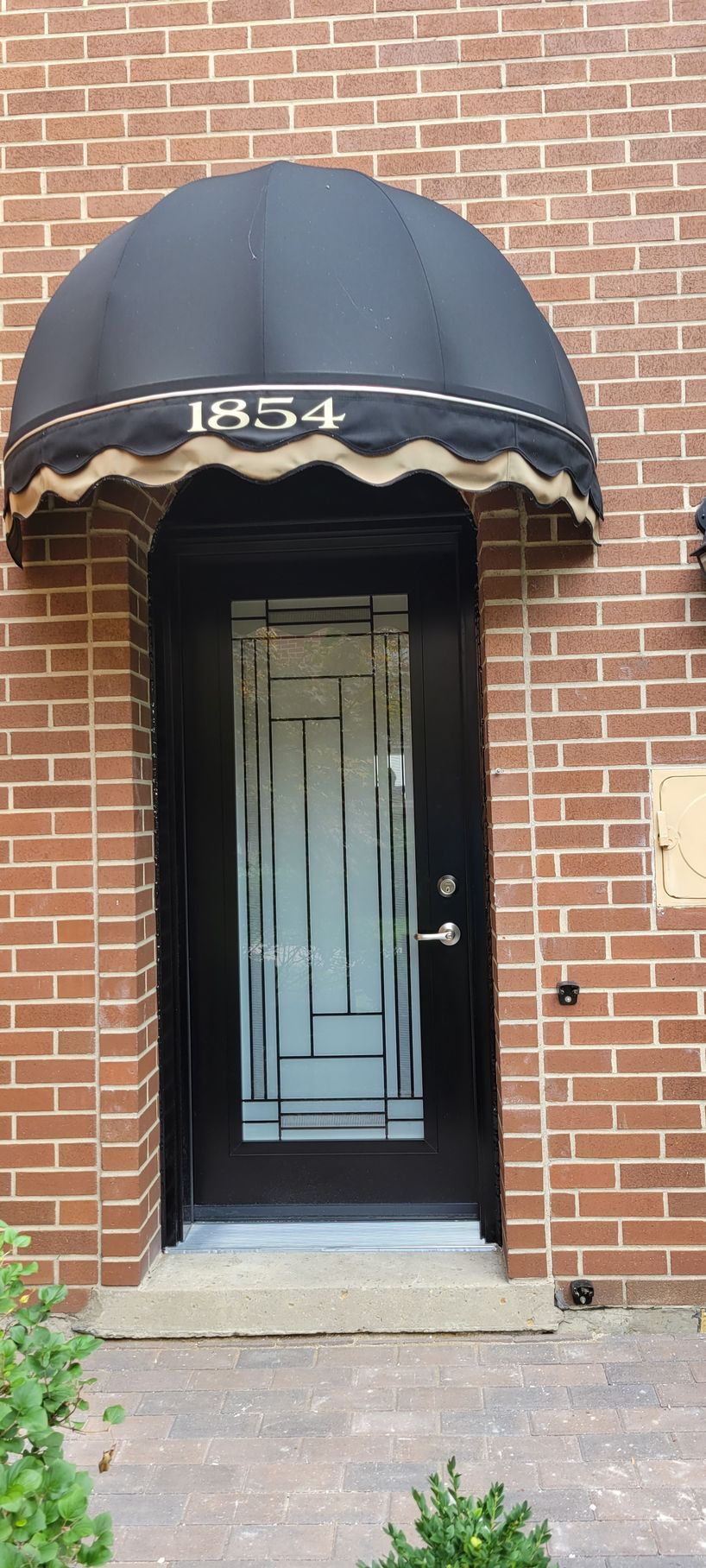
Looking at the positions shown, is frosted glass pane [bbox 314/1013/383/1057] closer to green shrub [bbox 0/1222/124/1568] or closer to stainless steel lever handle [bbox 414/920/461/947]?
stainless steel lever handle [bbox 414/920/461/947]

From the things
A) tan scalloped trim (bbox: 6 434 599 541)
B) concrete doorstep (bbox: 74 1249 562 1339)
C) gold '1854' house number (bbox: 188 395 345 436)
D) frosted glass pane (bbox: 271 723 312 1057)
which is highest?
gold '1854' house number (bbox: 188 395 345 436)

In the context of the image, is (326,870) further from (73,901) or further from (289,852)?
(73,901)

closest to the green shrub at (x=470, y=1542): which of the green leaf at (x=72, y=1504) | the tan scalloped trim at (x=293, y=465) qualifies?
the green leaf at (x=72, y=1504)

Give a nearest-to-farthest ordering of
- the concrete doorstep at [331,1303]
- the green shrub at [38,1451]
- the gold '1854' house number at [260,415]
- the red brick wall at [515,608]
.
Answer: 1. the green shrub at [38,1451]
2. the gold '1854' house number at [260,415]
3. the concrete doorstep at [331,1303]
4. the red brick wall at [515,608]

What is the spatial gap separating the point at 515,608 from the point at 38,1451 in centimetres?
275

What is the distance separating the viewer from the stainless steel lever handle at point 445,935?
13.4 ft

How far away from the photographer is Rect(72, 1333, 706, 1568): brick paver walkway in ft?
8.44

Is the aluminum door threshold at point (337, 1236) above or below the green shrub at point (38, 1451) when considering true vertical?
below

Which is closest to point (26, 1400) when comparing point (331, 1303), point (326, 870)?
point (331, 1303)

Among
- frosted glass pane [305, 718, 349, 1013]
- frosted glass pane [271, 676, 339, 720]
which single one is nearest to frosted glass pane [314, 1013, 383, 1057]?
frosted glass pane [305, 718, 349, 1013]

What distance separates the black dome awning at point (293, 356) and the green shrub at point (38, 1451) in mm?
1933

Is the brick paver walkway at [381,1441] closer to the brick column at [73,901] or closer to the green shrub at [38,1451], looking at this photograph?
the brick column at [73,901]

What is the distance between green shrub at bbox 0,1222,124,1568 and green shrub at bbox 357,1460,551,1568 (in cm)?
46

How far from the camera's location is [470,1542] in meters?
1.73
